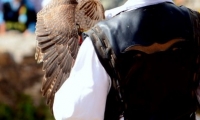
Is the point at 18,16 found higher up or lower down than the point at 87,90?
lower down

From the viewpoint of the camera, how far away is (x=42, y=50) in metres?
3.50

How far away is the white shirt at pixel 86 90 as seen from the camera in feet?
8.10

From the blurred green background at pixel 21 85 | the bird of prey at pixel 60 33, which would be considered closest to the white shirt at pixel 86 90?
the bird of prey at pixel 60 33

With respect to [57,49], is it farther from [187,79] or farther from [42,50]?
[187,79]

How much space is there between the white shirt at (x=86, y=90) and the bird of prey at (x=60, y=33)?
0.62 metres

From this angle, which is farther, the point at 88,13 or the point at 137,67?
the point at 88,13

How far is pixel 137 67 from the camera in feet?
8.31

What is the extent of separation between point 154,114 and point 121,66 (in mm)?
238

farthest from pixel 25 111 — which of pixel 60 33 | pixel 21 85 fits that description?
pixel 60 33

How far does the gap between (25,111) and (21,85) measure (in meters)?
0.30

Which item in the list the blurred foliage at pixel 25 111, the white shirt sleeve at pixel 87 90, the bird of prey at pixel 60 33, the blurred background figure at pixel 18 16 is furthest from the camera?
the blurred background figure at pixel 18 16

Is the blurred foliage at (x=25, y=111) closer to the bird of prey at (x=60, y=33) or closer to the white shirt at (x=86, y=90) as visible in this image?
the bird of prey at (x=60, y=33)

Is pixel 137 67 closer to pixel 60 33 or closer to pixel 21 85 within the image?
pixel 60 33

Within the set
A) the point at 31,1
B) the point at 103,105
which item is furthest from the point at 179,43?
the point at 31,1
